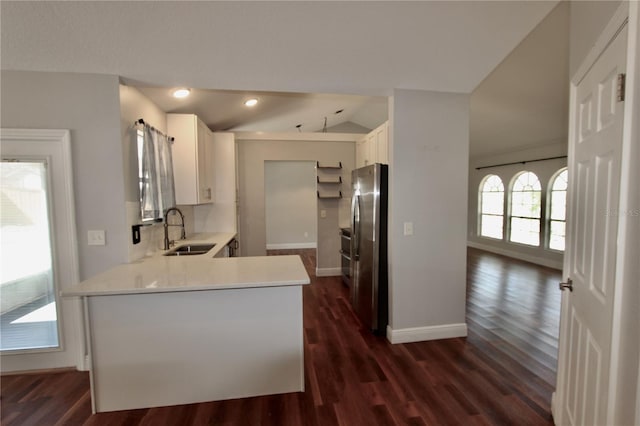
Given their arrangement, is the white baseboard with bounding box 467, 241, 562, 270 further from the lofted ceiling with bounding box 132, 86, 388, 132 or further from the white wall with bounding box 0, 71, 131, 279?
the white wall with bounding box 0, 71, 131, 279

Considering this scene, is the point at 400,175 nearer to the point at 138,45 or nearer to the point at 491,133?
the point at 138,45

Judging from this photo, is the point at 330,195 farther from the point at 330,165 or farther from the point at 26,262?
the point at 26,262

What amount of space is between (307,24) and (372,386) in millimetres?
2593

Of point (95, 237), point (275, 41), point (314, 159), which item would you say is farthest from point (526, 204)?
point (95, 237)

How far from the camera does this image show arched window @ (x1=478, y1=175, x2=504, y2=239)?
701cm

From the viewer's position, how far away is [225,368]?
75.9 inches

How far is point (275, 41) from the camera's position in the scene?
196 cm

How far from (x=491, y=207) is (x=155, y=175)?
25.2ft

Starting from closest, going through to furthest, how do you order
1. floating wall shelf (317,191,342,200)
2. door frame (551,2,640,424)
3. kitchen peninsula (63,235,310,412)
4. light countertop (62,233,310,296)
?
→ door frame (551,2,640,424) → light countertop (62,233,310,296) → kitchen peninsula (63,235,310,412) → floating wall shelf (317,191,342,200)

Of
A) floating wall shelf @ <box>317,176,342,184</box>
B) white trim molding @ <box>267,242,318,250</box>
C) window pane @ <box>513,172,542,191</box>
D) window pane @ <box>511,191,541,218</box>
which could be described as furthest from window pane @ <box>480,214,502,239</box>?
floating wall shelf @ <box>317,176,342,184</box>

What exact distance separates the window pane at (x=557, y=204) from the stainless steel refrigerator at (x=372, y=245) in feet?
15.7

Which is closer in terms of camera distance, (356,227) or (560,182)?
(356,227)

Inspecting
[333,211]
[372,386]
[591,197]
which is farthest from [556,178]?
[372,386]

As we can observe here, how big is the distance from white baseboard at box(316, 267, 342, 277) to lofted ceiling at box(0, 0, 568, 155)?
321 centimetres
